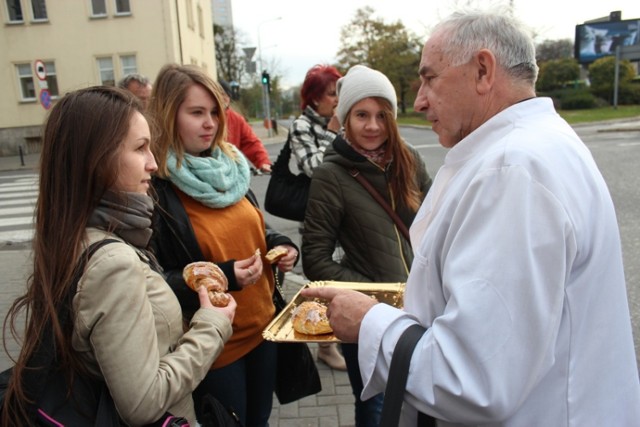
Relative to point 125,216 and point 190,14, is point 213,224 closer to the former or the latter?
point 125,216

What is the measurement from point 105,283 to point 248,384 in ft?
4.00

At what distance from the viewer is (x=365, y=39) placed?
1908 inches

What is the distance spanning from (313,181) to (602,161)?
11945 millimetres

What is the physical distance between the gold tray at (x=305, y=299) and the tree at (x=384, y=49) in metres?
41.7

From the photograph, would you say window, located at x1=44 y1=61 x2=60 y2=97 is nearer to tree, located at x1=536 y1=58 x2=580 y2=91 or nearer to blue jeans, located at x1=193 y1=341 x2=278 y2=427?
blue jeans, located at x1=193 y1=341 x2=278 y2=427

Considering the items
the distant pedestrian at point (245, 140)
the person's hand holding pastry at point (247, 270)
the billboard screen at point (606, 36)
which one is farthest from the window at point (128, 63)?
the billboard screen at point (606, 36)

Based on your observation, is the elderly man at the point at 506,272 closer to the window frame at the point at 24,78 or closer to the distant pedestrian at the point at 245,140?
Result: the distant pedestrian at the point at 245,140

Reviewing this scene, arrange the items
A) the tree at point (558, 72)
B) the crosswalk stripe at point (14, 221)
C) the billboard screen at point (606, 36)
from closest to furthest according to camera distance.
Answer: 1. the crosswalk stripe at point (14, 221)
2. the tree at point (558, 72)
3. the billboard screen at point (606, 36)

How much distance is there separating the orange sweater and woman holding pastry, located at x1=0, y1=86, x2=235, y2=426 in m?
0.45

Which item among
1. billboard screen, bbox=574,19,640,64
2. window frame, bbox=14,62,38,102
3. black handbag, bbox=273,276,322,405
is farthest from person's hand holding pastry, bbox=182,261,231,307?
billboard screen, bbox=574,19,640,64

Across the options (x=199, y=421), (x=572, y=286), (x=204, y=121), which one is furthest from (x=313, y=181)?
(x=572, y=286)

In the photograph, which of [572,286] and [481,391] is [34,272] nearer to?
[481,391]

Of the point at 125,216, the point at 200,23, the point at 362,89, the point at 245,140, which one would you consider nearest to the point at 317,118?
the point at 362,89

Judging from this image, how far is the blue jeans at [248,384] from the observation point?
6.87 feet
